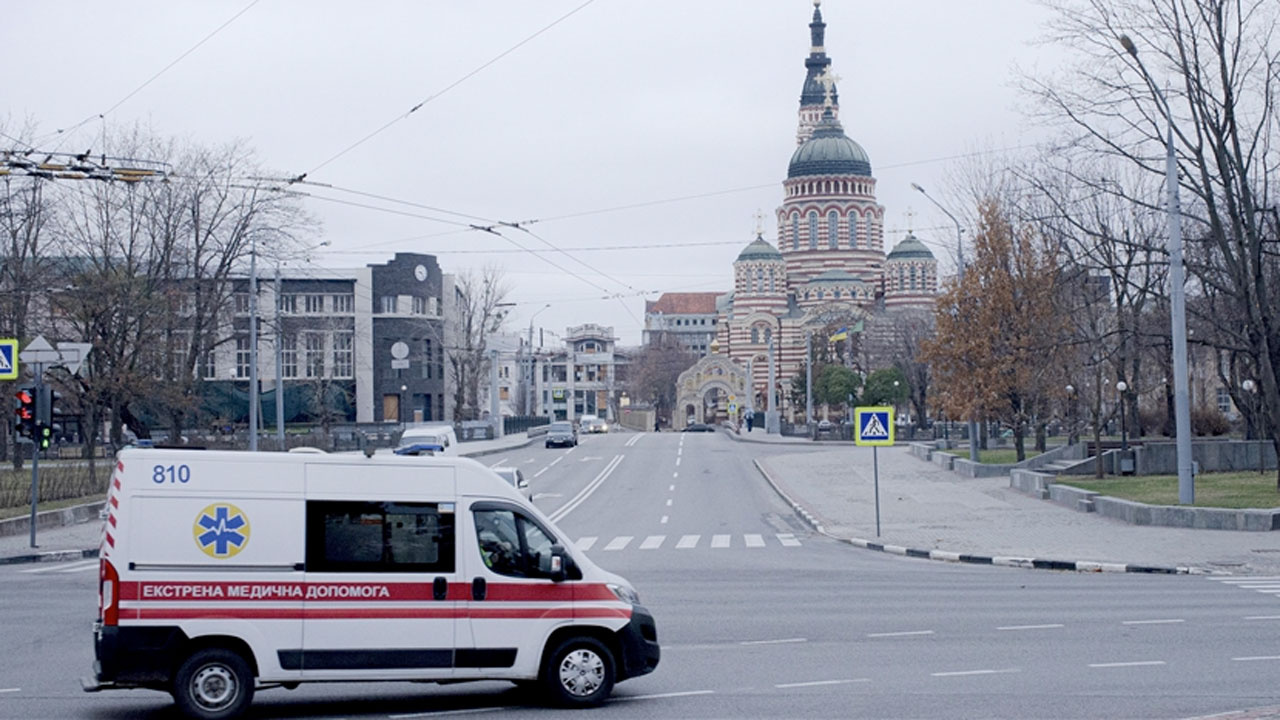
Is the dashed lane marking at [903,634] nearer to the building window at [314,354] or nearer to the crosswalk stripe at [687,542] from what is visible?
the crosswalk stripe at [687,542]

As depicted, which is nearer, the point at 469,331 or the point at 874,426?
the point at 874,426

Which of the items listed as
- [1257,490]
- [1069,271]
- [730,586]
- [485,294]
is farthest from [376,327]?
[730,586]

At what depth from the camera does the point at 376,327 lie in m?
87.1

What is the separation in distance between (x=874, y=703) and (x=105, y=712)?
6.42 m


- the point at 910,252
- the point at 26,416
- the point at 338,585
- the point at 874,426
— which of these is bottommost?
the point at 338,585

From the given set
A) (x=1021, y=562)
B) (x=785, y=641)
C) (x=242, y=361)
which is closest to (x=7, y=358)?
(x=785, y=641)

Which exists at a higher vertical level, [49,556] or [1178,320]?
[1178,320]

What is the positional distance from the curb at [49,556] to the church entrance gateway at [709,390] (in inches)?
4000

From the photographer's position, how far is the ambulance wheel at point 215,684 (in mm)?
10055

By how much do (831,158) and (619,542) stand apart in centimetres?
10525

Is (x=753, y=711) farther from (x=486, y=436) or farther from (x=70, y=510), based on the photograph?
(x=486, y=436)

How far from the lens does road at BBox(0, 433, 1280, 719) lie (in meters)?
10.7

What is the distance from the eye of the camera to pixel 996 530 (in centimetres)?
2881

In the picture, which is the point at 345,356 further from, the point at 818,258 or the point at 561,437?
the point at 818,258
